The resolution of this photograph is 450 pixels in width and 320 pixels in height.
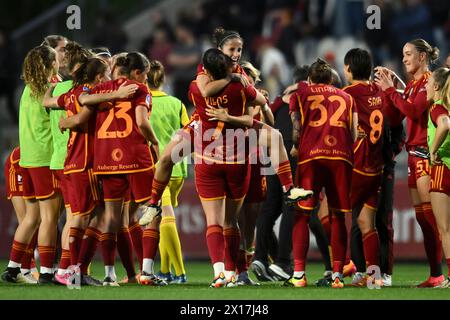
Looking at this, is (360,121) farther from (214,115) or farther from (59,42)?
(59,42)

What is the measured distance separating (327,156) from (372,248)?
0.99 meters

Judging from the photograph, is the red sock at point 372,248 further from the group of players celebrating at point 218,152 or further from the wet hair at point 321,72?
the wet hair at point 321,72

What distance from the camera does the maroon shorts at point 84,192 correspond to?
1002cm

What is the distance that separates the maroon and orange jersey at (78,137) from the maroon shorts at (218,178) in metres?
1.01

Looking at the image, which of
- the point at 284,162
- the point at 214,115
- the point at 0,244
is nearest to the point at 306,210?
the point at 284,162

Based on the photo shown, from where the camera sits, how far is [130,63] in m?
10.1

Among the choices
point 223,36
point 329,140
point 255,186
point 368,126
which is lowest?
point 255,186

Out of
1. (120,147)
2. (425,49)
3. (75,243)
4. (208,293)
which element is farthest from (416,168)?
(75,243)

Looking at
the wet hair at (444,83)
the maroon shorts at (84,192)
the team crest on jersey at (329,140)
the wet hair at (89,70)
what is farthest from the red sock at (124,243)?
the wet hair at (444,83)

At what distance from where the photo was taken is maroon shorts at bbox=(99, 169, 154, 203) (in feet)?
32.5

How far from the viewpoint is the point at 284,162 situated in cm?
1002

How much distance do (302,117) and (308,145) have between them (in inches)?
10.4

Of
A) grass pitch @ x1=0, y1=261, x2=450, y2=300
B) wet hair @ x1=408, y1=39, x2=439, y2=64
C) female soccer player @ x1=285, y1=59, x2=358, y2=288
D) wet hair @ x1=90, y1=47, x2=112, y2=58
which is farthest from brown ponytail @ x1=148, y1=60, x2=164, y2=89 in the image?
wet hair @ x1=408, y1=39, x2=439, y2=64

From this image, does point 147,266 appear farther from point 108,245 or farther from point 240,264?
point 240,264
